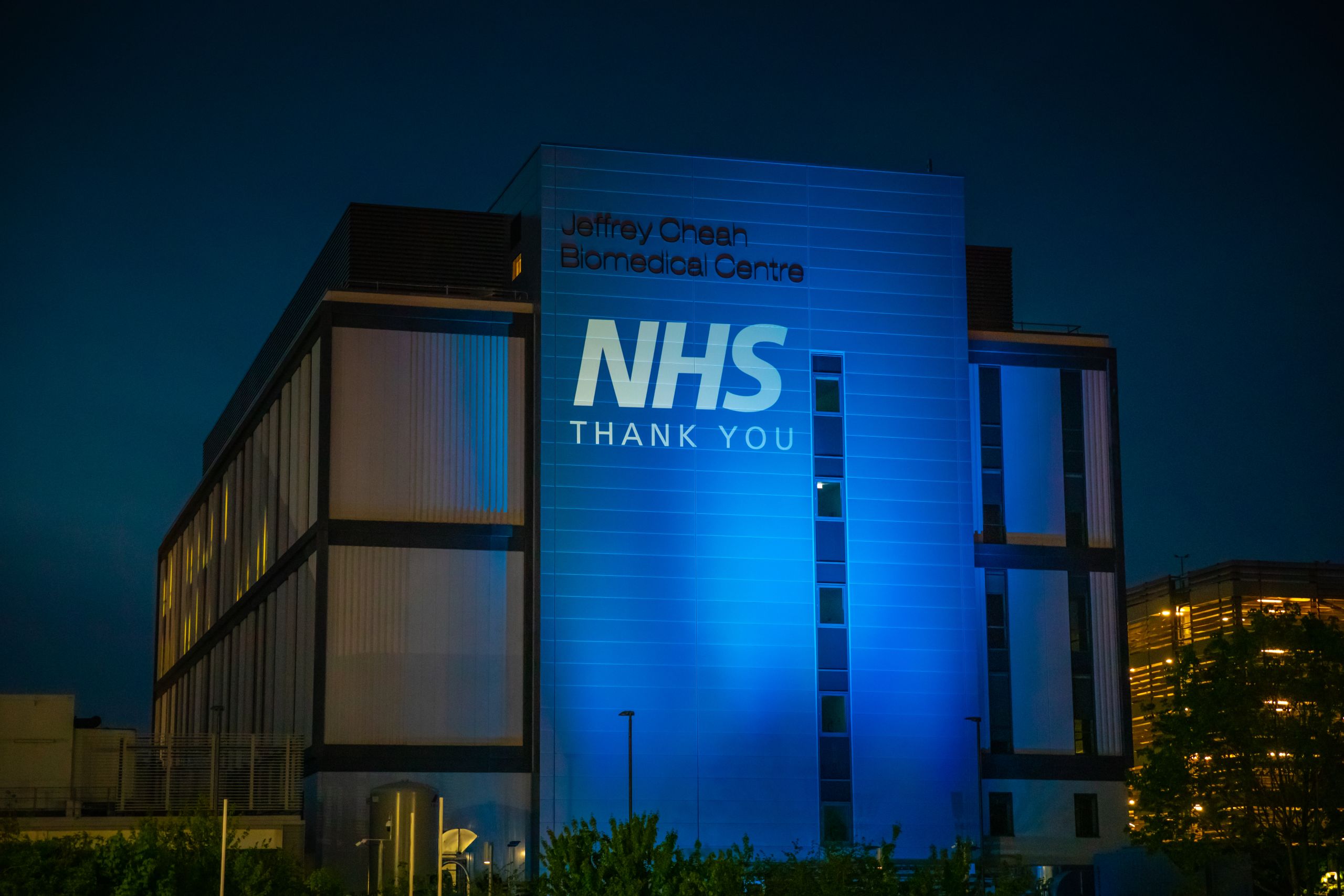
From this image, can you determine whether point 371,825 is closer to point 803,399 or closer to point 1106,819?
point 803,399

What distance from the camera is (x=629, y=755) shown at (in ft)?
265

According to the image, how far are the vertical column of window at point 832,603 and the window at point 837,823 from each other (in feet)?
0.08

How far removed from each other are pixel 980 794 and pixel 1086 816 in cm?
723

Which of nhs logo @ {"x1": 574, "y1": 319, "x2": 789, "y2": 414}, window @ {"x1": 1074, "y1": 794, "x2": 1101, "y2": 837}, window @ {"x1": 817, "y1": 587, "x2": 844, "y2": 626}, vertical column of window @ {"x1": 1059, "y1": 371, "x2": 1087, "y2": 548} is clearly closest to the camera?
nhs logo @ {"x1": 574, "y1": 319, "x2": 789, "y2": 414}

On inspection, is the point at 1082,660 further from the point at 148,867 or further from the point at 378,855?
the point at 148,867

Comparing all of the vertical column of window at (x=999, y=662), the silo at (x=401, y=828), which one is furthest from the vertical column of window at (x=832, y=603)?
the silo at (x=401, y=828)

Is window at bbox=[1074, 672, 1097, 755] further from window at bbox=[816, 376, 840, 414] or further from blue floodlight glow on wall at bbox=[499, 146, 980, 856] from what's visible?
window at bbox=[816, 376, 840, 414]

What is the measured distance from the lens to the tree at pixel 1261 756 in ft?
222

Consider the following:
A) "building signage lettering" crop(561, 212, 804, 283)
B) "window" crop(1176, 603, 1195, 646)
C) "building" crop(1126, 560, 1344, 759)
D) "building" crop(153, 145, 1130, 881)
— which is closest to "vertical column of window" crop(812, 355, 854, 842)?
"building" crop(153, 145, 1130, 881)

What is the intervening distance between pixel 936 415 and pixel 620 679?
20.9 meters

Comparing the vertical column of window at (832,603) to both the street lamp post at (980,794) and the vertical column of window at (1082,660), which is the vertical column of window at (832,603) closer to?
the street lamp post at (980,794)

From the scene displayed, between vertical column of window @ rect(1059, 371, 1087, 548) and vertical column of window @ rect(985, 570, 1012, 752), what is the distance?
4930mm

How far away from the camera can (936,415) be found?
88625 millimetres

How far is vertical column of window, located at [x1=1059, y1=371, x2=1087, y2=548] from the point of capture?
92.6 metres
